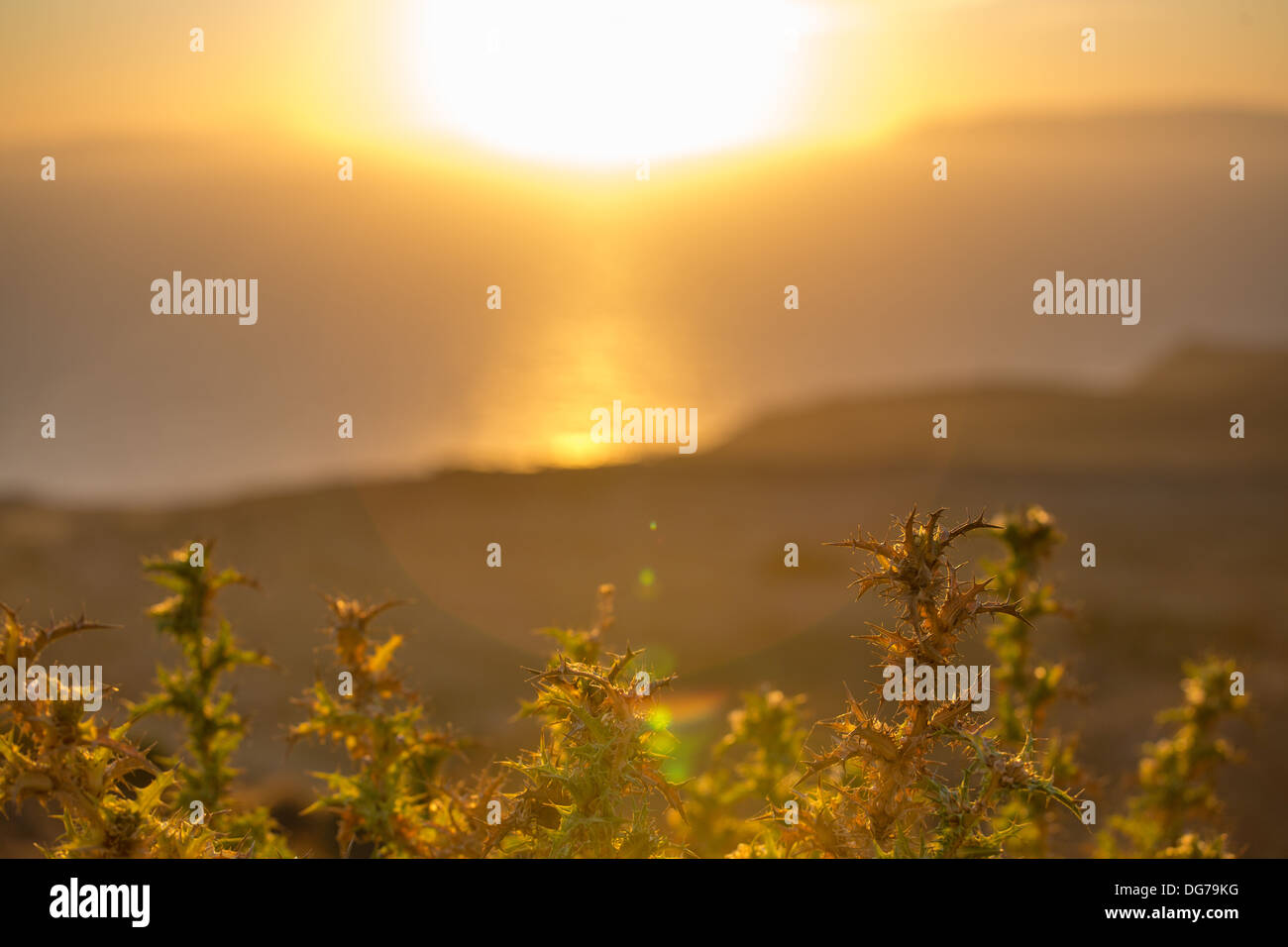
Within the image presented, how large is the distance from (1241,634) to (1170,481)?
43.4 ft

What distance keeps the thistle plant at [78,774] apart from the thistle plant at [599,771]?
3.52ft

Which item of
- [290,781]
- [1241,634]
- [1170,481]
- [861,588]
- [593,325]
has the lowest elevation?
[290,781]

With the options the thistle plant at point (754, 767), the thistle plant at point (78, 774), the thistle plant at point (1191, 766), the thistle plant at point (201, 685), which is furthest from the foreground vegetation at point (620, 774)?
the thistle plant at point (1191, 766)

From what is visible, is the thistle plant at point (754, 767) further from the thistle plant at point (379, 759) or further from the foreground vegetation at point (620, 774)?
the thistle plant at point (379, 759)

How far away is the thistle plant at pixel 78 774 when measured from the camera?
2881 millimetres

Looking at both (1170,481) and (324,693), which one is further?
(1170,481)

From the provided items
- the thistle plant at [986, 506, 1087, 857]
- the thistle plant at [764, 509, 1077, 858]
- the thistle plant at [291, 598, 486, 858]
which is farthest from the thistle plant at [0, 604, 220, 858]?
the thistle plant at [986, 506, 1087, 857]

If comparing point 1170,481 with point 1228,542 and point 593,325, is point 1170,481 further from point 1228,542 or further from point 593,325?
point 593,325

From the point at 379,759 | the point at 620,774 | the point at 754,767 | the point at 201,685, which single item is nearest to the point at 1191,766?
the point at 754,767

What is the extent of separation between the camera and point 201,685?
4434 millimetres
